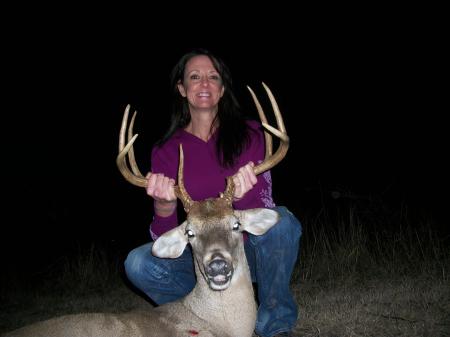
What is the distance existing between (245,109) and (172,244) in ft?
40.4

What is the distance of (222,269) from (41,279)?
5.67m

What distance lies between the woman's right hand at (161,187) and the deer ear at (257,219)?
1.54ft

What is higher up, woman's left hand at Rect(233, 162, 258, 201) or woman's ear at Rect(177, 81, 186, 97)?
woman's ear at Rect(177, 81, 186, 97)

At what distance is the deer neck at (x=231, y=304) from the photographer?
2.92 meters

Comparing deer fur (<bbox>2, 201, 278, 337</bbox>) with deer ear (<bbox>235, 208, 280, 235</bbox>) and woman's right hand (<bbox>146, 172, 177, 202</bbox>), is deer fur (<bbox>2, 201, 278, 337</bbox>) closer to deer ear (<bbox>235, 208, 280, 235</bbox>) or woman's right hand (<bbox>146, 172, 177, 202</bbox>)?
Answer: deer ear (<bbox>235, 208, 280, 235</bbox>)

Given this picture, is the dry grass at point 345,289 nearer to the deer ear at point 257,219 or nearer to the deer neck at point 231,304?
the deer neck at point 231,304

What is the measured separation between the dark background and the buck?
15.4ft

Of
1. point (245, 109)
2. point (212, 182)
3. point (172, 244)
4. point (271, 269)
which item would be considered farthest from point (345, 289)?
point (245, 109)

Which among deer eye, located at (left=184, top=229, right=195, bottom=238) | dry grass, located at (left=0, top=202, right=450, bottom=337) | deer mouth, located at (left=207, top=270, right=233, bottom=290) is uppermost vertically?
deer eye, located at (left=184, top=229, right=195, bottom=238)

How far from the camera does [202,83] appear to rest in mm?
3824

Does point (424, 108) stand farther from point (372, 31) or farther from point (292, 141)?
point (372, 31)

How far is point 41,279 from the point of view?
7.42m

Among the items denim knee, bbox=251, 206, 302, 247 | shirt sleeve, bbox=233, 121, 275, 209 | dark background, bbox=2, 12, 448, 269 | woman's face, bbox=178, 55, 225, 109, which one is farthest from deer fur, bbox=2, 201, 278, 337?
dark background, bbox=2, 12, 448, 269

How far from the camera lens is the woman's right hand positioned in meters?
3.14
